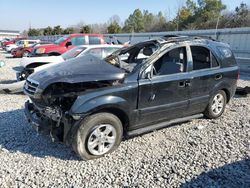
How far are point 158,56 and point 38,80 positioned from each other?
82.7 inches

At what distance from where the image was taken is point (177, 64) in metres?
4.97

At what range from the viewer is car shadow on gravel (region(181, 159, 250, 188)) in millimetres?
3477

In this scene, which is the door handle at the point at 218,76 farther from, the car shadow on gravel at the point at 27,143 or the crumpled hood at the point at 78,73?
the car shadow on gravel at the point at 27,143

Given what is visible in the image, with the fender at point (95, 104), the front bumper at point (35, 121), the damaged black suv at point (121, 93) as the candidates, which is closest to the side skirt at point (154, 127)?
the damaged black suv at point (121, 93)

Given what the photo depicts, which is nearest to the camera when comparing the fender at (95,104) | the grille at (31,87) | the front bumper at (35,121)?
the fender at (95,104)

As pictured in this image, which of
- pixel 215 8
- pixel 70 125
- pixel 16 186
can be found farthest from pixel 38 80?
pixel 215 8

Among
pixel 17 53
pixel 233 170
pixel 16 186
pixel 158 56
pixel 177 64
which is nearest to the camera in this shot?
pixel 16 186

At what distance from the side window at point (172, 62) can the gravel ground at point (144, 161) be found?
1.22m

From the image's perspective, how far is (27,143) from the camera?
4.63m

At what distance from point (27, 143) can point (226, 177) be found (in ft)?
10.8

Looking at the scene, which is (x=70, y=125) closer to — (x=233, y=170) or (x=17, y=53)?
(x=233, y=170)

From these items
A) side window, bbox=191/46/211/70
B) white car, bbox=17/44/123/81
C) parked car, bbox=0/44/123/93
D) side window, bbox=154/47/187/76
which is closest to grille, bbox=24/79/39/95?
side window, bbox=154/47/187/76

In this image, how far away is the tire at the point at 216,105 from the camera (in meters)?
5.66

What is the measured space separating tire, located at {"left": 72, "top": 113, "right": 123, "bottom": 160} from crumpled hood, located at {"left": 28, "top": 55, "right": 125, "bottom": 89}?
0.62 metres
